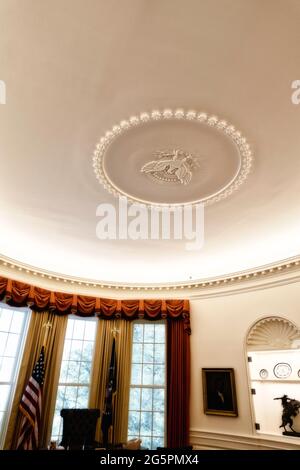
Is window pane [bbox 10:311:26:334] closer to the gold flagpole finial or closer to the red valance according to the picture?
the red valance

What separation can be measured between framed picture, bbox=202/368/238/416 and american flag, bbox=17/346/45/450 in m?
3.13

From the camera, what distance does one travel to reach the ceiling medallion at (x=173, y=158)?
3009 mm

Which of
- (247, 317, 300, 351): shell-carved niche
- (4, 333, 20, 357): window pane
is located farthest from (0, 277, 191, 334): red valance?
(247, 317, 300, 351): shell-carved niche

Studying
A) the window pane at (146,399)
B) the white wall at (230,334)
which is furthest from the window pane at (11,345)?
the white wall at (230,334)

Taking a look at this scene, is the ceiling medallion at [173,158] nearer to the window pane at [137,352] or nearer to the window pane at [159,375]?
the window pane at [137,352]

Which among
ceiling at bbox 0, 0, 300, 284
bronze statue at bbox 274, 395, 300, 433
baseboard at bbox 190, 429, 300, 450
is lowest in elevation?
baseboard at bbox 190, 429, 300, 450

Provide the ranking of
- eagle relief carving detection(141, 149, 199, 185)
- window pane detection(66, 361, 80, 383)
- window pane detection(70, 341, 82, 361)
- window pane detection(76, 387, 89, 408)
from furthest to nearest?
window pane detection(70, 341, 82, 361) < window pane detection(66, 361, 80, 383) < window pane detection(76, 387, 89, 408) < eagle relief carving detection(141, 149, 199, 185)

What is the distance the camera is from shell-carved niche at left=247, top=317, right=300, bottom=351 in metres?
5.17

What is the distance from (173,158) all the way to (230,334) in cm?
401

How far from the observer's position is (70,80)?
2531mm

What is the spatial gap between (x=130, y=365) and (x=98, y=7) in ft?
20.7

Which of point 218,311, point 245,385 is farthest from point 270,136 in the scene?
point 245,385

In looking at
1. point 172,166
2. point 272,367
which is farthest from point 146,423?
point 172,166

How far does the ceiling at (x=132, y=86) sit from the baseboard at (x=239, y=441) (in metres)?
3.43
